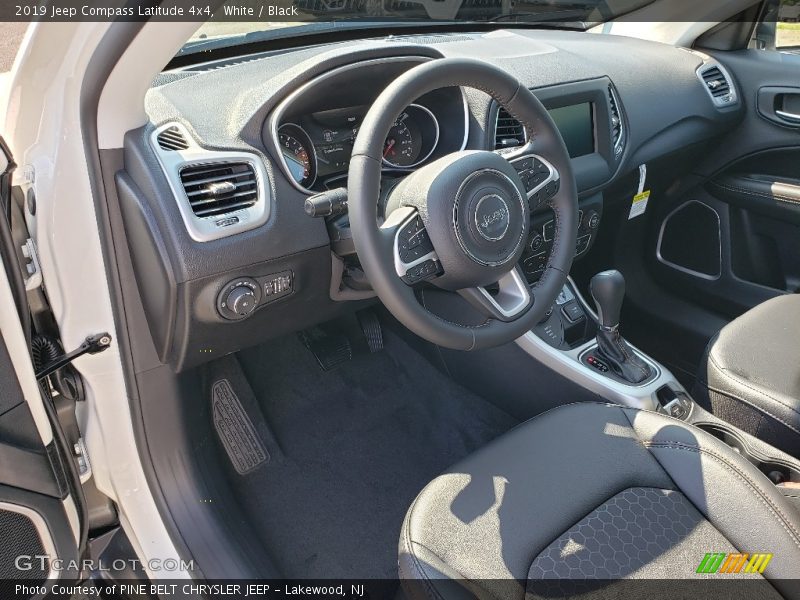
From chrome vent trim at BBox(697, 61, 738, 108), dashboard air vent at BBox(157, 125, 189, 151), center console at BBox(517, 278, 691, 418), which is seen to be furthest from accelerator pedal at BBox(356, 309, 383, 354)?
chrome vent trim at BBox(697, 61, 738, 108)

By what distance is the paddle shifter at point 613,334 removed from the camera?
1.78 m

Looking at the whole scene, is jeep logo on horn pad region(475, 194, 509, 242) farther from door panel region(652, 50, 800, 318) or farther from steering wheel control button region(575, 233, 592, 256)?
door panel region(652, 50, 800, 318)

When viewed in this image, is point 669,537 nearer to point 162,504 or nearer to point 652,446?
point 652,446

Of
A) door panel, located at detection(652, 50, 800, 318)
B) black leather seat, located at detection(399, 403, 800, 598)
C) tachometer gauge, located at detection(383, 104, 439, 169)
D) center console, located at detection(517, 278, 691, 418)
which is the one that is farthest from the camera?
door panel, located at detection(652, 50, 800, 318)

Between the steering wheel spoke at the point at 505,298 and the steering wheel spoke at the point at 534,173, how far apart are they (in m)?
0.15

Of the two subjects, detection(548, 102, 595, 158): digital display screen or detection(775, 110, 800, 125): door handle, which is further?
detection(775, 110, 800, 125): door handle

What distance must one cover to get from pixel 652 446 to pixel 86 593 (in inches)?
50.1

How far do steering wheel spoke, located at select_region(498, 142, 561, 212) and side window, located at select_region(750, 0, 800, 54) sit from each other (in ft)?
5.37

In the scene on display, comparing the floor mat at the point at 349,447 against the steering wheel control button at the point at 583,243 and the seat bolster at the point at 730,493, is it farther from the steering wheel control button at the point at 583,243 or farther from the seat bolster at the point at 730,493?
the seat bolster at the point at 730,493

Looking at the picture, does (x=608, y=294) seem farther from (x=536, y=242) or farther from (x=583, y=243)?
(x=583, y=243)

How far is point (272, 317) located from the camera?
5.10 feet

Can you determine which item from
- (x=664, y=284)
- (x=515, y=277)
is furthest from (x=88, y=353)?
(x=664, y=284)

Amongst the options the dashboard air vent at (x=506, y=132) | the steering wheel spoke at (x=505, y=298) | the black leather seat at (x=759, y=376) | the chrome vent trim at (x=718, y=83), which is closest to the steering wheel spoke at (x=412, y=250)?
the steering wheel spoke at (x=505, y=298)

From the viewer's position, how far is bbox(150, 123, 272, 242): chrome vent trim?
1.27 metres
